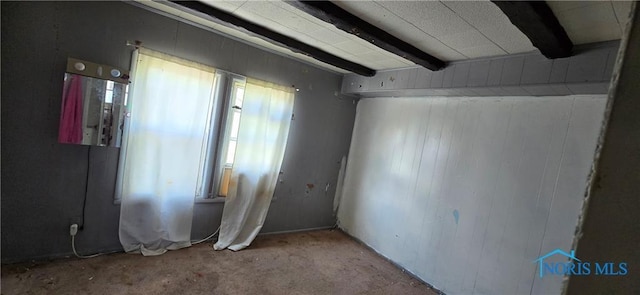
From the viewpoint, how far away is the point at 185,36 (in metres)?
2.57

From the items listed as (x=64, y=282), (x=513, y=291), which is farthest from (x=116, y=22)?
(x=513, y=291)

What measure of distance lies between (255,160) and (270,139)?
0.28 meters

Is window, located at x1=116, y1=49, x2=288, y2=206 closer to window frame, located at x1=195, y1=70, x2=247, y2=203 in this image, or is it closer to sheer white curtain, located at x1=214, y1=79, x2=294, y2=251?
window frame, located at x1=195, y1=70, x2=247, y2=203

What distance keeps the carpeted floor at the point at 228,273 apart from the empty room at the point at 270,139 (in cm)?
2

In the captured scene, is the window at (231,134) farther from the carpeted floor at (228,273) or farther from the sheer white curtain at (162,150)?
the carpeted floor at (228,273)

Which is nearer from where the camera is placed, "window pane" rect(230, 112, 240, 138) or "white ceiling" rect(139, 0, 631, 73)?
"white ceiling" rect(139, 0, 631, 73)

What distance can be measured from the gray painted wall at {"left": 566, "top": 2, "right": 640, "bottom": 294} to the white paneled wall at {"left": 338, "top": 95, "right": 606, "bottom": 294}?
2058mm

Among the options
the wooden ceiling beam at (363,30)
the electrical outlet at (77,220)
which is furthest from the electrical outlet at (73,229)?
the wooden ceiling beam at (363,30)

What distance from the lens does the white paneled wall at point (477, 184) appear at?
2.07 metres

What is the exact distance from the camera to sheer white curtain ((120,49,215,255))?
2.40 meters

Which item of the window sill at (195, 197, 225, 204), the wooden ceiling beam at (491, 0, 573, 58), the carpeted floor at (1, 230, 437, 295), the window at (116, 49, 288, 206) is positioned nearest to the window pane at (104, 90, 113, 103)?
the window at (116, 49, 288, 206)

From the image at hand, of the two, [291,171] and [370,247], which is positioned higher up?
[291,171]

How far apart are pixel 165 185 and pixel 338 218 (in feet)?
7.45

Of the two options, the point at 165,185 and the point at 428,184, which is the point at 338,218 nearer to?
the point at 428,184
